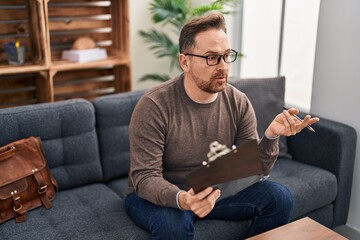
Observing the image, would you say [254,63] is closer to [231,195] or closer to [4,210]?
[231,195]

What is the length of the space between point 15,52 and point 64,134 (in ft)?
2.36

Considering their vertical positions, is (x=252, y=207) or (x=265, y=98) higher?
(x=265, y=98)

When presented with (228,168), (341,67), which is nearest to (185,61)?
(228,168)

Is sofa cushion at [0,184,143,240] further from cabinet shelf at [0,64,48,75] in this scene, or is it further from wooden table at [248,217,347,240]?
cabinet shelf at [0,64,48,75]

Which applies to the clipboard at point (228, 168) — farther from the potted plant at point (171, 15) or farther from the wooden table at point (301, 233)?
the potted plant at point (171, 15)

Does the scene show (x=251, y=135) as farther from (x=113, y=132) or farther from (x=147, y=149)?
(x=113, y=132)

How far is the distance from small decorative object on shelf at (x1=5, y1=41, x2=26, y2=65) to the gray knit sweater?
3.61 ft

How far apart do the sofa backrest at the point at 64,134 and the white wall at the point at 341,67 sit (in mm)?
1287

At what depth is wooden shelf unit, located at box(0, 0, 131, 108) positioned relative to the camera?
2420mm

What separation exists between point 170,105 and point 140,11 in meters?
1.55

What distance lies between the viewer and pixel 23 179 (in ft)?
5.90

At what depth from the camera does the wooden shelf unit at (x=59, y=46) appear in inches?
95.3

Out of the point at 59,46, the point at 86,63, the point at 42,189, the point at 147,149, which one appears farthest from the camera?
the point at 59,46

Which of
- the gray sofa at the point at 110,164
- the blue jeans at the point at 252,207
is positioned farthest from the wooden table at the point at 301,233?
the gray sofa at the point at 110,164
